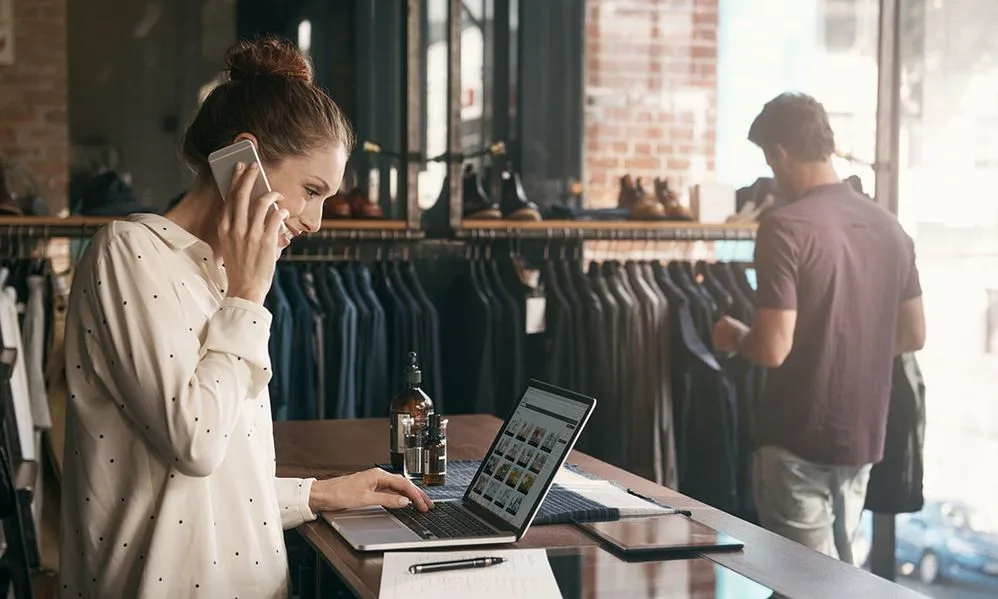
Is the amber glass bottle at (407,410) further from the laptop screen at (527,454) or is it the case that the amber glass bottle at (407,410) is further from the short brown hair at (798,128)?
the short brown hair at (798,128)

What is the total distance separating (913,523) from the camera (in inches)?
191

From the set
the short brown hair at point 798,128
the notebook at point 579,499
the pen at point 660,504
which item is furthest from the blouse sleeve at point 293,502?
the short brown hair at point 798,128

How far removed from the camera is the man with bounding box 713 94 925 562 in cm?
356

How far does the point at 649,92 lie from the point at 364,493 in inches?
147

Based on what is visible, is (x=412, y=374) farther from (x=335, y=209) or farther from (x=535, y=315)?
(x=335, y=209)

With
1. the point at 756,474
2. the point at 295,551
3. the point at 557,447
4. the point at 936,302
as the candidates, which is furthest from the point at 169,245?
the point at 936,302

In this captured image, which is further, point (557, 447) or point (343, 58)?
point (343, 58)

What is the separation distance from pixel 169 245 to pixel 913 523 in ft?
13.1

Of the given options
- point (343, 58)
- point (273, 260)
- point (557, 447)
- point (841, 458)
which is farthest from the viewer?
point (343, 58)

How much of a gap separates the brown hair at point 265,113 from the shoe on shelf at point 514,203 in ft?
9.29

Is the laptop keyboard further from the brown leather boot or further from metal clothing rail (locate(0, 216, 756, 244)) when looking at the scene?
the brown leather boot

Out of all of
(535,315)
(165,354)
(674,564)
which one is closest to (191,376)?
(165,354)

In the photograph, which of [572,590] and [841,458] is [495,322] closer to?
[841,458]

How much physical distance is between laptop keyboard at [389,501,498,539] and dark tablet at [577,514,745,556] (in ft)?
0.67
